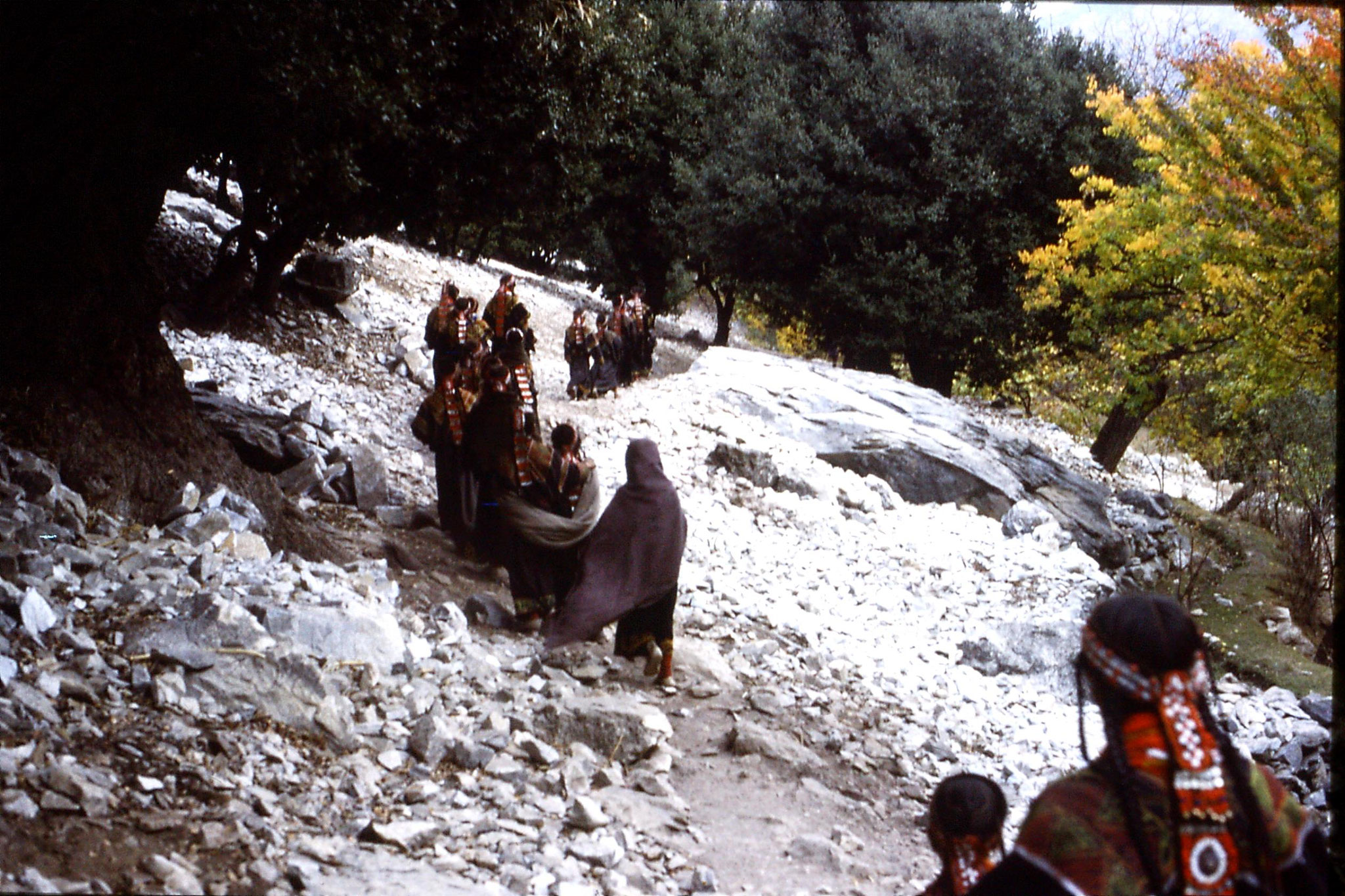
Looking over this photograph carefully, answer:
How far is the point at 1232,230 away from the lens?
30.7ft

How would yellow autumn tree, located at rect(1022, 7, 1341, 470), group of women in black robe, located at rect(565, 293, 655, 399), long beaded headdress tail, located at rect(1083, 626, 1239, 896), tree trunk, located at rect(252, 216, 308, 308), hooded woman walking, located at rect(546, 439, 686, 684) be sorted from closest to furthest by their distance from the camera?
long beaded headdress tail, located at rect(1083, 626, 1239, 896), hooded woman walking, located at rect(546, 439, 686, 684), yellow autumn tree, located at rect(1022, 7, 1341, 470), tree trunk, located at rect(252, 216, 308, 308), group of women in black robe, located at rect(565, 293, 655, 399)

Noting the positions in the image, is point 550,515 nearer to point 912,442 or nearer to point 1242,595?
point 912,442

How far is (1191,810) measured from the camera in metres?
2.19

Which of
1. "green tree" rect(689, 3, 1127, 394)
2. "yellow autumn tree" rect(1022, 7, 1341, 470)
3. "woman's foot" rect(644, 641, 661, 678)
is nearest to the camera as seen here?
"woman's foot" rect(644, 641, 661, 678)

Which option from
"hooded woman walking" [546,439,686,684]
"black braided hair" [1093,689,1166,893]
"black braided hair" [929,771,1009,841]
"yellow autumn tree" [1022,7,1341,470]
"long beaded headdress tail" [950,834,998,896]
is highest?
"yellow autumn tree" [1022,7,1341,470]

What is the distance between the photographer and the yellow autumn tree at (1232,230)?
7.86 m

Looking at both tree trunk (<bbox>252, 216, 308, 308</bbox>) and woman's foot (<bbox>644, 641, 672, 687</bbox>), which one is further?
tree trunk (<bbox>252, 216, 308, 308</bbox>)

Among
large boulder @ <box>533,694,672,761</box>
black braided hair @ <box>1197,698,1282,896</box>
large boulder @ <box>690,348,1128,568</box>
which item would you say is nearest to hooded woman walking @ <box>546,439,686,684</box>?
large boulder @ <box>533,694,672,761</box>

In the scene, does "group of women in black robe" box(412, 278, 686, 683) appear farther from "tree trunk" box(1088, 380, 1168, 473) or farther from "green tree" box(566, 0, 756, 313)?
"green tree" box(566, 0, 756, 313)

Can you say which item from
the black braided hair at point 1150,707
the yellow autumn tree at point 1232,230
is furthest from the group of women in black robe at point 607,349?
the black braided hair at point 1150,707

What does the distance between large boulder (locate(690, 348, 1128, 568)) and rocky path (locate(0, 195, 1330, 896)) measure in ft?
9.34

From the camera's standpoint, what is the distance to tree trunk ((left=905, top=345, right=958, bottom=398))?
22580 millimetres

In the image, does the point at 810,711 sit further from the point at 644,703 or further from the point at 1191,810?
the point at 1191,810

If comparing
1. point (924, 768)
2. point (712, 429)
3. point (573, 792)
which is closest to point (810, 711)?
point (924, 768)
